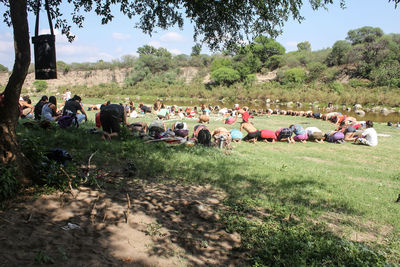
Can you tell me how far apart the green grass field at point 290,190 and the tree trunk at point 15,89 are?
23.0 inches

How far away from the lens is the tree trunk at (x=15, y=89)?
3475 millimetres

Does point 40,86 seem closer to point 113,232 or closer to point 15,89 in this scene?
point 15,89

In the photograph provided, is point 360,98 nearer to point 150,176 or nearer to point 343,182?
point 343,182

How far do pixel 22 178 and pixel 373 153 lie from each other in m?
10.2

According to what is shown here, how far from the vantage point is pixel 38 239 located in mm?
2777

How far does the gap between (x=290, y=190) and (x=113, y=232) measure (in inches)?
134

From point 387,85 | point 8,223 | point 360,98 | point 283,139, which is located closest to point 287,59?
point 387,85

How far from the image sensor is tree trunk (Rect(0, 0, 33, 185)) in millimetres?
3475

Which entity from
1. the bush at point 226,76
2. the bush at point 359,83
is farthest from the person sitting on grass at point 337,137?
the bush at point 226,76

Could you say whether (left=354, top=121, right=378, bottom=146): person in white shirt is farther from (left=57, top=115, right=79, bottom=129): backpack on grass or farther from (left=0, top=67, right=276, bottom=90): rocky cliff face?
(left=0, top=67, right=276, bottom=90): rocky cliff face

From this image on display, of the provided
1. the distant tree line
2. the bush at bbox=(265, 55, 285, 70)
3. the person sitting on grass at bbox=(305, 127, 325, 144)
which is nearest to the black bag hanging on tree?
the person sitting on grass at bbox=(305, 127, 325, 144)

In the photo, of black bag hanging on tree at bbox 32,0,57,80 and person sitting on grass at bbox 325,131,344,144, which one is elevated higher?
black bag hanging on tree at bbox 32,0,57,80

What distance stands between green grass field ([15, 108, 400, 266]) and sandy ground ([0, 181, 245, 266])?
0.39 metres

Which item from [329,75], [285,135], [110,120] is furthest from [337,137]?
[329,75]
